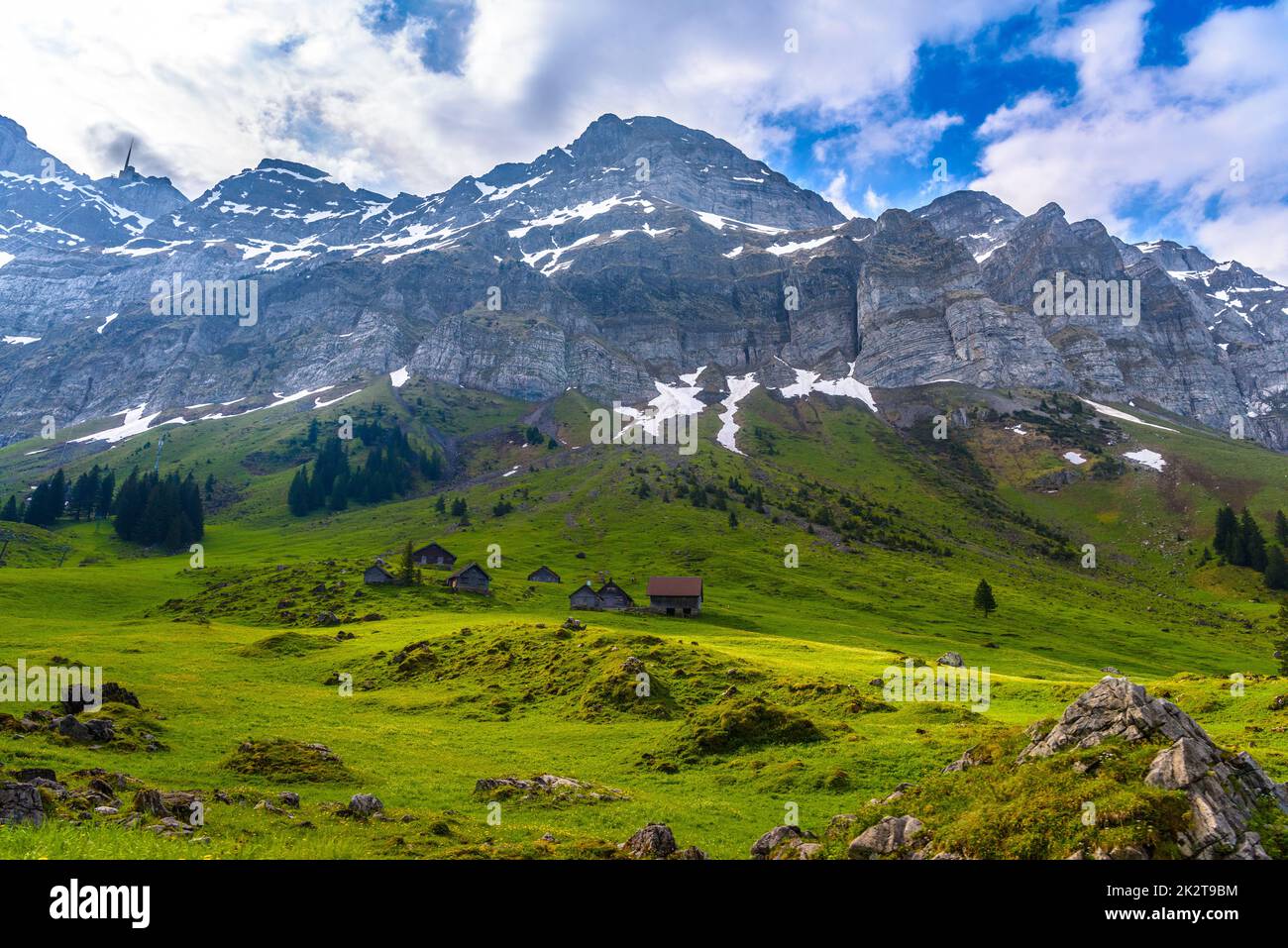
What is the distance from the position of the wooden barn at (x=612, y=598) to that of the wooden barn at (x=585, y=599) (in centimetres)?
58

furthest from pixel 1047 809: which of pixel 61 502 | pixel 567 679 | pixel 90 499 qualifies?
pixel 90 499

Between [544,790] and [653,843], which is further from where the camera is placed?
[544,790]

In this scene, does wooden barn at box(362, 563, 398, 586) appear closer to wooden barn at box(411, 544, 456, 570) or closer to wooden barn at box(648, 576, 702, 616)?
wooden barn at box(411, 544, 456, 570)

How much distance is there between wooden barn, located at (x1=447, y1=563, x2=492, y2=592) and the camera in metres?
105

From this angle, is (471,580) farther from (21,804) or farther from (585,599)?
(21,804)

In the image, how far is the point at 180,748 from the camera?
96.7ft

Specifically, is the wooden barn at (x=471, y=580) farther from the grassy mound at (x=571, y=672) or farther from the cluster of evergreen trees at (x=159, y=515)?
the cluster of evergreen trees at (x=159, y=515)

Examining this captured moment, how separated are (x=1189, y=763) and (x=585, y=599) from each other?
8980 centimetres

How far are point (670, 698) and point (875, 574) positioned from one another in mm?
106081

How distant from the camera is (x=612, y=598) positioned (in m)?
103

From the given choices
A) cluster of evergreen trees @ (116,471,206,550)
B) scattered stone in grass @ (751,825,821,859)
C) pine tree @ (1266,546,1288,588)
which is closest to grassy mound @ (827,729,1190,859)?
scattered stone in grass @ (751,825,821,859)

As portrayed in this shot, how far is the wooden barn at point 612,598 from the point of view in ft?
335

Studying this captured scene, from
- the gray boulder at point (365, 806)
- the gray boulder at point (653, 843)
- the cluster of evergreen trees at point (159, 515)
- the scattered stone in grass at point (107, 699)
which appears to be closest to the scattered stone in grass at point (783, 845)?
the gray boulder at point (653, 843)

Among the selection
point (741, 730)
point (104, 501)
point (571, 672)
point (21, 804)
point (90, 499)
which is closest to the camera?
point (21, 804)
